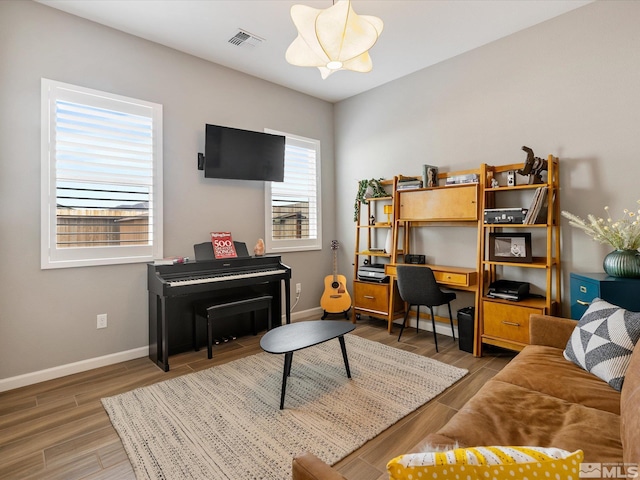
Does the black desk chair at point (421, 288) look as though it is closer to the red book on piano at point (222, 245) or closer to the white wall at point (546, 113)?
the white wall at point (546, 113)

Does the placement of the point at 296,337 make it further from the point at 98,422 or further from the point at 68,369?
the point at 68,369

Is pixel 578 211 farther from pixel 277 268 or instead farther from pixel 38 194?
pixel 38 194

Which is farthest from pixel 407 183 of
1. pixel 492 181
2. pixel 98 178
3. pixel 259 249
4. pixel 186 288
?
pixel 98 178

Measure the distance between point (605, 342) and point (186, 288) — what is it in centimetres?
287

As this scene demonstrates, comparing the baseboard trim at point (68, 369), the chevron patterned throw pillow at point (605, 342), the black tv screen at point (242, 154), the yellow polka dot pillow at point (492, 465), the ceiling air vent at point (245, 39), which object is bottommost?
the baseboard trim at point (68, 369)

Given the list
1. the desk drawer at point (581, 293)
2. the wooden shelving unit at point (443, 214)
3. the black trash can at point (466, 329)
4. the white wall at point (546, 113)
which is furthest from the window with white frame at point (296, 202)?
the desk drawer at point (581, 293)

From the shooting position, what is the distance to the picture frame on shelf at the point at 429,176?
3658mm

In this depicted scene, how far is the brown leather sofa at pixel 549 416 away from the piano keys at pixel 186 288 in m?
2.29

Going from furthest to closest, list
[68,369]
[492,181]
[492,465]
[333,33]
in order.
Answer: [492,181] < [68,369] < [333,33] < [492,465]

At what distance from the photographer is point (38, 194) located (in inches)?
106

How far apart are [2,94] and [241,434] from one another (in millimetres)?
2988

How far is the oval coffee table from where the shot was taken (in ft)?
7.36

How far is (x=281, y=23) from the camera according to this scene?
9.86 feet

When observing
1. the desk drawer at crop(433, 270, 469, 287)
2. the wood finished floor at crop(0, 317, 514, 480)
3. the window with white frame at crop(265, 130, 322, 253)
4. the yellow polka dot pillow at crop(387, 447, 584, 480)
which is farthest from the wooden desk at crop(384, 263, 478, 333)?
the yellow polka dot pillow at crop(387, 447, 584, 480)
